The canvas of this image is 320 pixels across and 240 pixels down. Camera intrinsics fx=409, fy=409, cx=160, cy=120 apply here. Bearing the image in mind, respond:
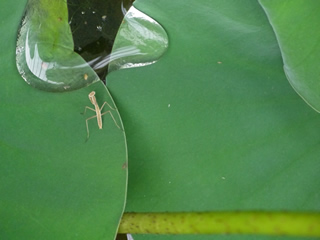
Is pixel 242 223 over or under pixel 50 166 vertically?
over

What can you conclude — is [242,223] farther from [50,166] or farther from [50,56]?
[50,56]

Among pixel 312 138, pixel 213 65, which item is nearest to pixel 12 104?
pixel 213 65


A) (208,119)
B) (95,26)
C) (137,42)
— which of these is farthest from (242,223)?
(95,26)

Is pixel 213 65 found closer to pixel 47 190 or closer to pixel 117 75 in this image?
pixel 117 75

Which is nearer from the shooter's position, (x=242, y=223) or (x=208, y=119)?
(x=242, y=223)

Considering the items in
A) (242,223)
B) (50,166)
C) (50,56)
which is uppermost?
(242,223)

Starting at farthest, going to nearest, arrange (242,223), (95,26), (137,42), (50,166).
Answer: (95,26)
(137,42)
(50,166)
(242,223)

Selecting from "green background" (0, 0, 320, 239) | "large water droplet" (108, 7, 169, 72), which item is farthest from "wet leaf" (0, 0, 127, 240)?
"large water droplet" (108, 7, 169, 72)
